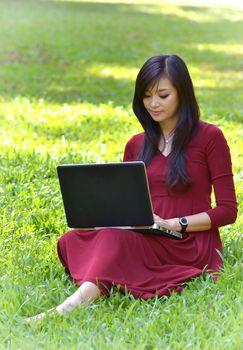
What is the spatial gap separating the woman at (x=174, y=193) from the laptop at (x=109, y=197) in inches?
2.9

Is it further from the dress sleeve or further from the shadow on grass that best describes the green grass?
the dress sleeve

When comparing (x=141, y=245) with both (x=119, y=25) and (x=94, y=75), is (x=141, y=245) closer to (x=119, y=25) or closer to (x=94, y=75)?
(x=94, y=75)

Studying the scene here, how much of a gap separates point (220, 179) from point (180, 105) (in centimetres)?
49

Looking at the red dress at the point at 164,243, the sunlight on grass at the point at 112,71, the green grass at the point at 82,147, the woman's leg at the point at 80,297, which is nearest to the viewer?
the green grass at the point at 82,147

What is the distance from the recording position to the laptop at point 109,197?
4703mm

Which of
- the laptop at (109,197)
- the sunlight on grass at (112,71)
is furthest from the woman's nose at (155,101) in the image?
the sunlight on grass at (112,71)

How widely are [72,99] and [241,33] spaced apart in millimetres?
11897

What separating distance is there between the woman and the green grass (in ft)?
0.52

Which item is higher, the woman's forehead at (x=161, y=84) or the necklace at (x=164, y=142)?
the woman's forehead at (x=161, y=84)

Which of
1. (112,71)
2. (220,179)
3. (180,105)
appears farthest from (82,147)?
(112,71)

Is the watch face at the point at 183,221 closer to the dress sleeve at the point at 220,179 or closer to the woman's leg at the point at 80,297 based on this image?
the dress sleeve at the point at 220,179

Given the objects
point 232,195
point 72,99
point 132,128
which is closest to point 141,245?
point 232,195

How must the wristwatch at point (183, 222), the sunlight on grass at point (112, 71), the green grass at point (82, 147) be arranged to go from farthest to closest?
the sunlight on grass at point (112, 71)
the wristwatch at point (183, 222)
the green grass at point (82, 147)

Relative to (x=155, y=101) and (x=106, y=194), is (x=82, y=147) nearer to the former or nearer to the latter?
(x=155, y=101)
